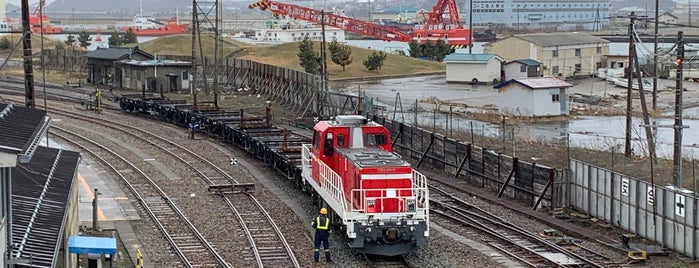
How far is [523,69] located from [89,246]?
5336 cm

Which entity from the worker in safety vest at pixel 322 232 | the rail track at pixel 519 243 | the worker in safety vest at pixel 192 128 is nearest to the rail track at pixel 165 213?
the worker in safety vest at pixel 322 232

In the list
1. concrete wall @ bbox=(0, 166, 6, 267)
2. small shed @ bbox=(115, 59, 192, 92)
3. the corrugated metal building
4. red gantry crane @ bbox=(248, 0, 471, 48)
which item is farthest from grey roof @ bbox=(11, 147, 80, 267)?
red gantry crane @ bbox=(248, 0, 471, 48)

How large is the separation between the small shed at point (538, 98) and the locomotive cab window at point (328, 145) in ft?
95.1

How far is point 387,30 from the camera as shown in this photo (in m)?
118

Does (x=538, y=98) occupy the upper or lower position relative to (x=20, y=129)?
lower

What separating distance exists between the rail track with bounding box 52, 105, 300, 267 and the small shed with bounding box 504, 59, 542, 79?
107 feet

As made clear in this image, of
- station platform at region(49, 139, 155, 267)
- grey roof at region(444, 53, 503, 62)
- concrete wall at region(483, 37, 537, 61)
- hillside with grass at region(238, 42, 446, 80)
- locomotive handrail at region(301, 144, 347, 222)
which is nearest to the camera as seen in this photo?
locomotive handrail at region(301, 144, 347, 222)

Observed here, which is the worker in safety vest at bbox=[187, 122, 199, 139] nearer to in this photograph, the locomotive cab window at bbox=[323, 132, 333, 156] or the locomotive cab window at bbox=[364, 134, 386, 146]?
the locomotive cab window at bbox=[323, 132, 333, 156]

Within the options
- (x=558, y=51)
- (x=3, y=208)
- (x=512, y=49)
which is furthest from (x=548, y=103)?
(x=3, y=208)

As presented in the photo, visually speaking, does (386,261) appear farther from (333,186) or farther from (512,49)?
(512,49)

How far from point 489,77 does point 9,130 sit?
58990mm

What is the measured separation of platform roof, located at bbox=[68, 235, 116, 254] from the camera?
16.6m

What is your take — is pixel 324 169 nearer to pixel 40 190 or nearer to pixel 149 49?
pixel 40 190

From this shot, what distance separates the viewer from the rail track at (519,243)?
2048 cm
